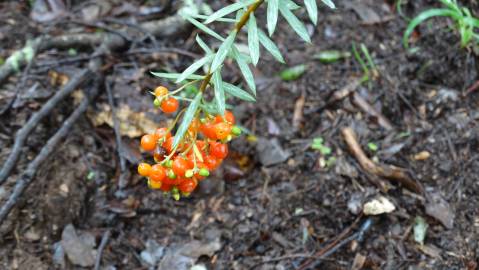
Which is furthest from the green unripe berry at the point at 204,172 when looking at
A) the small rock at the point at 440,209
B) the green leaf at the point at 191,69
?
the small rock at the point at 440,209

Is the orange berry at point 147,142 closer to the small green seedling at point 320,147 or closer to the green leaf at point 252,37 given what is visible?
the green leaf at point 252,37

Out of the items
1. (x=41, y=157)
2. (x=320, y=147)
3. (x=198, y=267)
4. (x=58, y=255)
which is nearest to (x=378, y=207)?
(x=320, y=147)

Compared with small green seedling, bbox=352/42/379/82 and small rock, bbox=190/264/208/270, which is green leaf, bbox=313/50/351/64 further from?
small rock, bbox=190/264/208/270

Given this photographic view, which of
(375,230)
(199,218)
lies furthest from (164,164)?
(375,230)

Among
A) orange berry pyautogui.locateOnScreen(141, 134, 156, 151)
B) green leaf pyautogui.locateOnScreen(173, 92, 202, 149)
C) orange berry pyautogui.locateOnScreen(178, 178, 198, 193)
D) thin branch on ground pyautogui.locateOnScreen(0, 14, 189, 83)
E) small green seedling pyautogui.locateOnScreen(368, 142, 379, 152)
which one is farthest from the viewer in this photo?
thin branch on ground pyautogui.locateOnScreen(0, 14, 189, 83)

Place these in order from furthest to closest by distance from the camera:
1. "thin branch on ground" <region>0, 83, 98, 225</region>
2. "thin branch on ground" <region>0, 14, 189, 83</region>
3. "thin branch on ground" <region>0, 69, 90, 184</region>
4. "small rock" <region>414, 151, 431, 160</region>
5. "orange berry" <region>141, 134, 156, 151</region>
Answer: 1. "thin branch on ground" <region>0, 14, 189, 83</region>
2. "small rock" <region>414, 151, 431, 160</region>
3. "thin branch on ground" <region>0, 69, 90, 184</region>
4. "thin branch on ground" <region>0, 83, 98, 225</region>
5. "orange berry" <region>141, 134, 156, 151</region>

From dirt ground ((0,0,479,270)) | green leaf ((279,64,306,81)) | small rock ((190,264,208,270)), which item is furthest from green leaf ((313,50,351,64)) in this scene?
small rock ((190,264,208,270))
